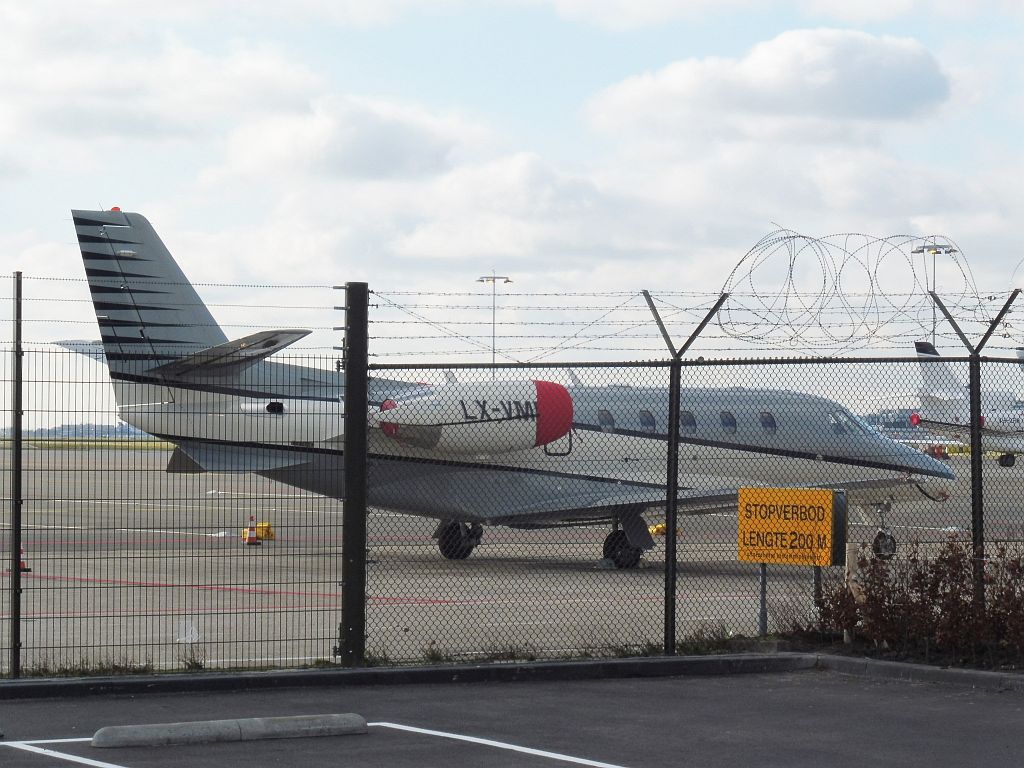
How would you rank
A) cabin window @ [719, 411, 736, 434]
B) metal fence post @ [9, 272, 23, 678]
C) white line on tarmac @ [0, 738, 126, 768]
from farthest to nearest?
cabin window @ [719, 411, 736, 434] → metal fence post @ [9, 272, 23, 678] → white line on tarmac @ [0, 738, 126, 768]

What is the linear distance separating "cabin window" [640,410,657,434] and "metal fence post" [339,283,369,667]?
12043mm

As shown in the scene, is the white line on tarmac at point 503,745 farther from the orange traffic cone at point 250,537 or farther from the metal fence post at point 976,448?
the orange traffic cone at point 250,537

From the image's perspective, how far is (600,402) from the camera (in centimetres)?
2345

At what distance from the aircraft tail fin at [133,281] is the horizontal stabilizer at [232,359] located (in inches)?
140

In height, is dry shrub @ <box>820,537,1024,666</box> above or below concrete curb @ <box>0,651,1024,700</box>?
above

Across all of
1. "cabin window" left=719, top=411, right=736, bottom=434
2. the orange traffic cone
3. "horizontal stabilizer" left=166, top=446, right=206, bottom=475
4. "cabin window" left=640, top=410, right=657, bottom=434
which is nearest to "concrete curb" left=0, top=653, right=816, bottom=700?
"horizontal stabilizer" left=166, top=446, right=206, bottom=475

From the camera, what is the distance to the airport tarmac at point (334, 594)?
41.4 ft

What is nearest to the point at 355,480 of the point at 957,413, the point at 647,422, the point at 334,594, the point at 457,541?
the point at 334,594

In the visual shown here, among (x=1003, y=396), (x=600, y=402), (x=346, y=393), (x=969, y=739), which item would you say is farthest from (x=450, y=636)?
(x=600, y=402)

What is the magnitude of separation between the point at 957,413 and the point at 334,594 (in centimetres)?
798

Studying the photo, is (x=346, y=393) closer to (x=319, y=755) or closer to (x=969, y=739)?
(x=319, y=755)

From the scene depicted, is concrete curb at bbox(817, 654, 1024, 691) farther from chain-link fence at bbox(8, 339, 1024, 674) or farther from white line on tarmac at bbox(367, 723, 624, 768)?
white line on tarmac at bbox(367, 723, 624, 768)

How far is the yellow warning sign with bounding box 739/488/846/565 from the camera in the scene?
12320 millimetres

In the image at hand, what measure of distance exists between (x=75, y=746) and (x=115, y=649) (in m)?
4.76
